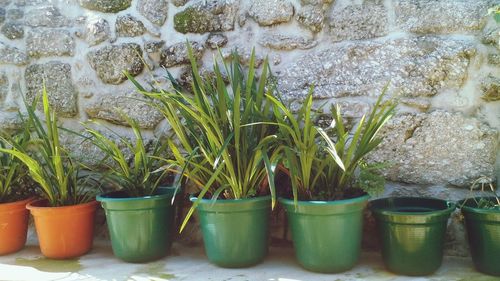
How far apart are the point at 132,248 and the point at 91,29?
1105 millimetres

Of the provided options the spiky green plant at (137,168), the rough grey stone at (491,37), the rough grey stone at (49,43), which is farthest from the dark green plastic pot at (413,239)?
the rough grey stone at (49,43)

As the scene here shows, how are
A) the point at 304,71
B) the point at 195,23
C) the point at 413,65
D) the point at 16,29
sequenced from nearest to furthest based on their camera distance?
the point at 413,65, the point at 304,71, the point at 195,23, the point at 16,29

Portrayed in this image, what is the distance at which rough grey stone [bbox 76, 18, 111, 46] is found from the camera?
2289 millimetres

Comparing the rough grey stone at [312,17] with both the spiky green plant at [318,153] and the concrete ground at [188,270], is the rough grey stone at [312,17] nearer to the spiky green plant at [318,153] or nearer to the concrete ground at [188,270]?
the spiky green plant at [318,153]

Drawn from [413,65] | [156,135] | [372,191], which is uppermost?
[413,65]

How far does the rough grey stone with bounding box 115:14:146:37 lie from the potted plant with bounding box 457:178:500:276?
62.2 inches

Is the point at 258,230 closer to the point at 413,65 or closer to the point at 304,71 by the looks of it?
the point at 304,71

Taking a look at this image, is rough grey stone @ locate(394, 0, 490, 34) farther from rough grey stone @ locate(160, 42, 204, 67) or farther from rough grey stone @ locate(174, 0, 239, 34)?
rough grey stone @ locate(160, 42, 204, 67)

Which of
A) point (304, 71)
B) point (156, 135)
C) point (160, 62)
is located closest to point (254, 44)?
point (304, 71)

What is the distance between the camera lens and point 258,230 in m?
1.77

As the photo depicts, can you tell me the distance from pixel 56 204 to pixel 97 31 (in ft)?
2.79

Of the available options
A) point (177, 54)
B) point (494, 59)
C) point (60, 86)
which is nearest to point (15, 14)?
point (60, 86)

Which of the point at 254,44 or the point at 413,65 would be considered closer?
the point at 413,65

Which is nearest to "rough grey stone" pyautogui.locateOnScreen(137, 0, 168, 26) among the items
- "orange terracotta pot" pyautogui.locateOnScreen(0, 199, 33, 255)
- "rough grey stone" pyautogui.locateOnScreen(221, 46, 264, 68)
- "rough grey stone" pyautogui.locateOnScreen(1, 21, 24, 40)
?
"rough grey stone" pyautogui.locateOnScreen(221, 46, 264, 68)
